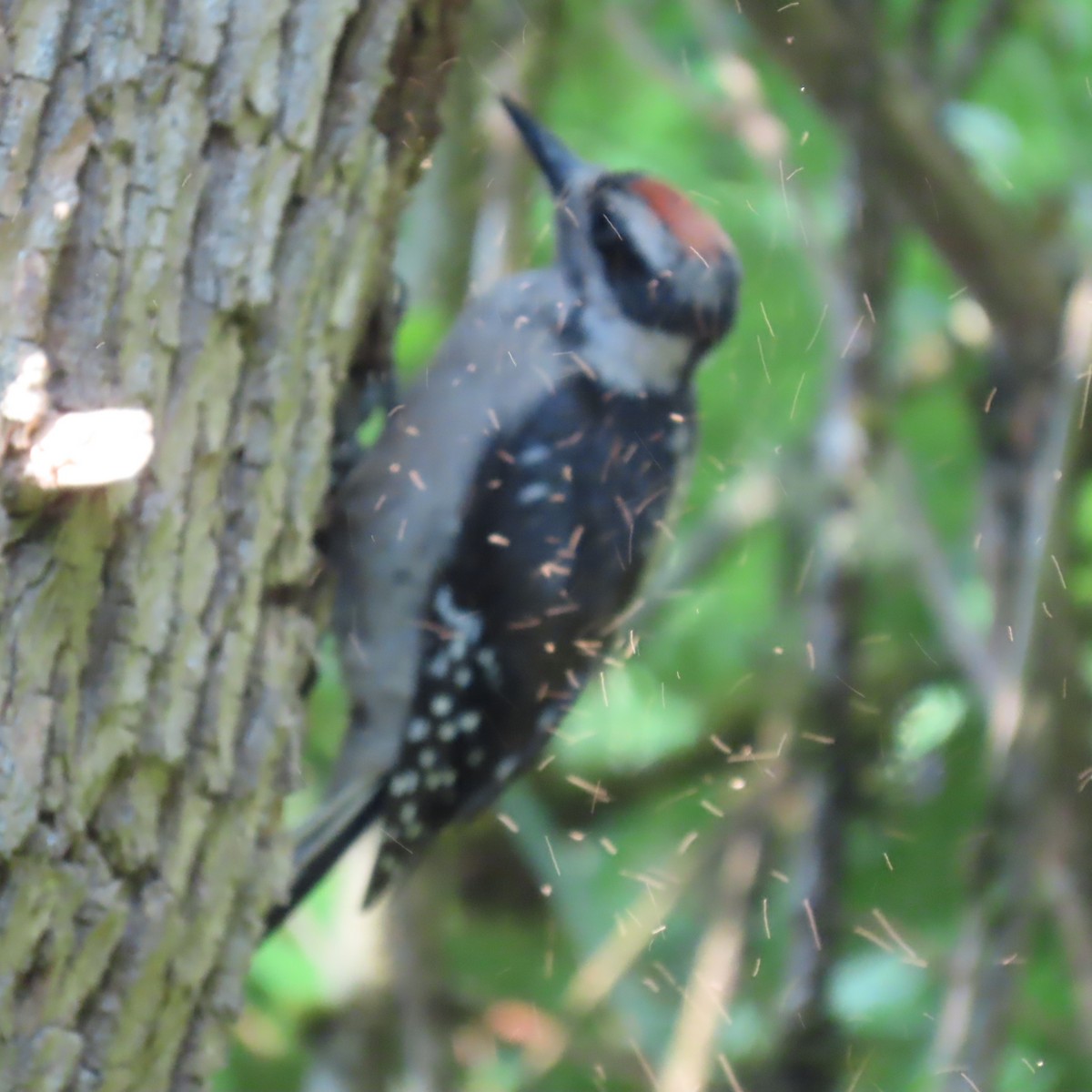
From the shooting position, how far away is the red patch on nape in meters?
2.21

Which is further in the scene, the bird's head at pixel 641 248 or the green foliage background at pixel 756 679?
the green foliage background at pixel 756 679

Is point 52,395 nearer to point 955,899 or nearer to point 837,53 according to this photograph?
point 837,53

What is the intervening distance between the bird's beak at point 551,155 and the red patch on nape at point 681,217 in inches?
5.6

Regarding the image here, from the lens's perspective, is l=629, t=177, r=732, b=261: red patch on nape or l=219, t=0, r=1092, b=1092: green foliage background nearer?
l=629, t=177, r=732, b=261: red patch on nape

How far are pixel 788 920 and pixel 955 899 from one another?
1.12 feet

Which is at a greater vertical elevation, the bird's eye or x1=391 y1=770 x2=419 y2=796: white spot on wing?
the bird's eye

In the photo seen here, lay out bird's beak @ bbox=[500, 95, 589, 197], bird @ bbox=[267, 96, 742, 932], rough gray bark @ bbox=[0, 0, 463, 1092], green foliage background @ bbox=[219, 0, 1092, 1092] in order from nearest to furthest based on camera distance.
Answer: rough gray bark @ bbox=[0, 0, 463, 1092] < bird @ bbox=[267, 96, 742, 932] < bird's beak @ bbox=[500, 95, 589, 197] < green foliage background @ bbox=[219, 0, 1092, 1092]

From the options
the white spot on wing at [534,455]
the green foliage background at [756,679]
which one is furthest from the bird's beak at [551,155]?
the white spot on wing at [534,455]

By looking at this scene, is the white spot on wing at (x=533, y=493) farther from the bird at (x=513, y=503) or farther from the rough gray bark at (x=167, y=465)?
the rough gray bark at (x=167, y=465)

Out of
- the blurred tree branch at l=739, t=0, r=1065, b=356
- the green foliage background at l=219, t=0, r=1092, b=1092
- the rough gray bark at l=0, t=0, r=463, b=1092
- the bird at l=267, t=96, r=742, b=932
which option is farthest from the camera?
the green foliage background at l=219, t=0, r=1092, b=1092

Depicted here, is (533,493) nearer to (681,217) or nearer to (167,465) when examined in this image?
(681,217)

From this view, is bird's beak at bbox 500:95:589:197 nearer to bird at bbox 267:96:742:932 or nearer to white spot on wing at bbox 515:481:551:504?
bird at bbox 267:96:742:932

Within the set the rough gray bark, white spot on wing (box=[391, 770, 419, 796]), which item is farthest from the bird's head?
white spot on wing (box=[391, 770, 419, 796])

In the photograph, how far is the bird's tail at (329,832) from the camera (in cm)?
217
